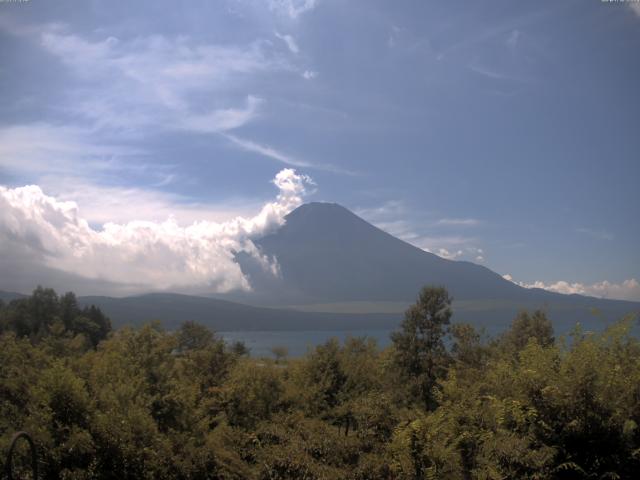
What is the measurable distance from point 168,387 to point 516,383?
9.94 metres

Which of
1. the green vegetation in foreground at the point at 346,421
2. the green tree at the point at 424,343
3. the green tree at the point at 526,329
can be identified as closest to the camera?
the green vegetation in foreground at the point at 346,421

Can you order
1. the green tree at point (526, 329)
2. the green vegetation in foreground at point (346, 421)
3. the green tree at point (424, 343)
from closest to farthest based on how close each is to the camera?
the green vegetation in foreground at point (346, 421)
the green tree at point (424, 343)
the green tree at point (526, 329)

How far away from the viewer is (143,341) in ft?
59.7

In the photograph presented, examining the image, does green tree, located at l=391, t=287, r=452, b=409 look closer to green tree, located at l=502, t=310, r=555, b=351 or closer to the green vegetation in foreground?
the green vegetation in foreground

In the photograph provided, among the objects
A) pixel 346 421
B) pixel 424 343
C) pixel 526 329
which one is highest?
pixel 526 329

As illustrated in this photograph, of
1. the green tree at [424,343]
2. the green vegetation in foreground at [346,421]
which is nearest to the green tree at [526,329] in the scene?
the green tree at [424,343]

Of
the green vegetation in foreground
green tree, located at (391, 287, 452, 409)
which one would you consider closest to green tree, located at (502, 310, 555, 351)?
green tree, located at (391, 287, 452, 409)

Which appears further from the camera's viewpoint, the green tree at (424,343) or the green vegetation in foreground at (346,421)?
the green tree at (424,343)

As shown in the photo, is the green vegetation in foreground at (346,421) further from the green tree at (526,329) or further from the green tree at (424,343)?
the green tree at (526,329)

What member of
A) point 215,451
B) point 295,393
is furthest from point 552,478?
point 295,393

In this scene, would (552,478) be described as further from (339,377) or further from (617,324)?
(339,377)

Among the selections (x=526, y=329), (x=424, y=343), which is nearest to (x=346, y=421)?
(x=424, y=343)

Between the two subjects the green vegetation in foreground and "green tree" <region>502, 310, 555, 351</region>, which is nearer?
the green vegetation in foreground

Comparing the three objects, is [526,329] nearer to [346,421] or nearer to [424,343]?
[424,343]
